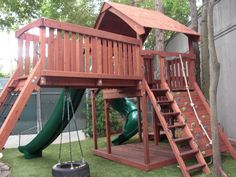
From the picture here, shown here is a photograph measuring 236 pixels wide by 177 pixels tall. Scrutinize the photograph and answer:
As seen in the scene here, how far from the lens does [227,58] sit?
842 centimetres

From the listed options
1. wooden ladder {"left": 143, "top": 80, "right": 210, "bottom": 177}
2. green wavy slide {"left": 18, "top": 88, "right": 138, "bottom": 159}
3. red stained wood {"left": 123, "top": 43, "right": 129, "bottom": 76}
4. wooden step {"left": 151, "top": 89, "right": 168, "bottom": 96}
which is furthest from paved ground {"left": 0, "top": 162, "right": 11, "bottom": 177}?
wooden step {"left": 151, "top": 89, "right": 168, "bottom": 96}

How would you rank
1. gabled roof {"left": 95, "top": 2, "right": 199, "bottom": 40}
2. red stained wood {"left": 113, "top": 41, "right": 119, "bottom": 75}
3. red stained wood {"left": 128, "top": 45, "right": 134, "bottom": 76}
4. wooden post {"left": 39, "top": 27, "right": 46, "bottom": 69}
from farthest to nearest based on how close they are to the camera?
gabled roof {"left": 95, "top": 2, "right": 199, "bottom": 40}
red stained wood {"left": 128, "top": 45, "right": 134, "bottom": 76}
red stained wood {"left": 113, "top": 41, "right": 119, "bottom": 75}
wooden post {"left": 39, "top": 27, "right": 46, "bottom": 69}

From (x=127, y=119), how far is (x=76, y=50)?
5.05m

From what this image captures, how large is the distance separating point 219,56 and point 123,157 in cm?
439

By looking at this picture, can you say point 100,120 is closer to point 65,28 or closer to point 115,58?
point 115,58

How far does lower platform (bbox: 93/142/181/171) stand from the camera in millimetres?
6520

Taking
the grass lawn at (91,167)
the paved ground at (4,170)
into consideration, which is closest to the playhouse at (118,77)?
the grass lawn at (91,167)

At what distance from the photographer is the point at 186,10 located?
1988 centimetres

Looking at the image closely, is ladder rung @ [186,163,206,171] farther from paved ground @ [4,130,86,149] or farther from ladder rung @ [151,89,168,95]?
paved ground @ [4,130,86,149]

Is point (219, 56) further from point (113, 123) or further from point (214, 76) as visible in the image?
point (113, 123)

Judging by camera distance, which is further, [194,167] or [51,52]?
[194,167]

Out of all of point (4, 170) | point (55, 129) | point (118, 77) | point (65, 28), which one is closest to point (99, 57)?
point (118, 77)

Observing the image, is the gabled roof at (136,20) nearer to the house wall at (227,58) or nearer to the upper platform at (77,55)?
the upper platform at (77,55)

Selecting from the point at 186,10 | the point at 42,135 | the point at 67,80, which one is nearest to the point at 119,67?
the point at 67,80
